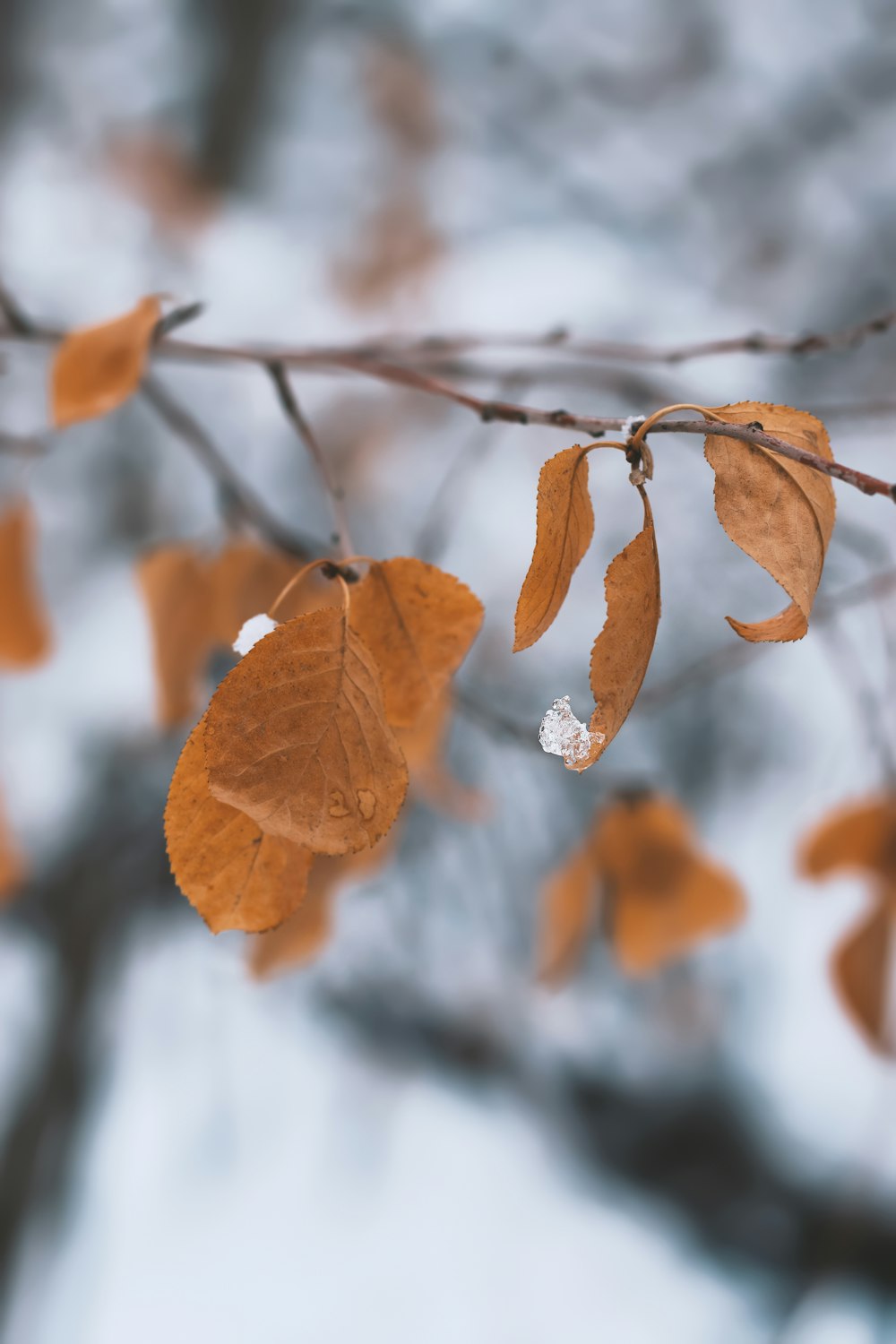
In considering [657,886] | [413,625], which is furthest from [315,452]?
[657,886]

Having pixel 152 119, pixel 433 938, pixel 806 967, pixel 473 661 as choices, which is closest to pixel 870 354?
pixel 473 661

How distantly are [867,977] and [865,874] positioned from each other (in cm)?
5

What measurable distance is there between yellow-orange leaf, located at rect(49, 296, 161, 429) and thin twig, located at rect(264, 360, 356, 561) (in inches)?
1.4

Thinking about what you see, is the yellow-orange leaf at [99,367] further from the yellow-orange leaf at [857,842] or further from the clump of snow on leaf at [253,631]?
the yellow-orange leaf at [857,842]

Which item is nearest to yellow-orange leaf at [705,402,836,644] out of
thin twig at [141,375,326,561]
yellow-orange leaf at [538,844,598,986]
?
thin twig at [141,375,326,561]

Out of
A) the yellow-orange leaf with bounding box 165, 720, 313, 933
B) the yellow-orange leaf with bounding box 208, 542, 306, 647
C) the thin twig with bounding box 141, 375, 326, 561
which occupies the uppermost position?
the thin twig with bounding box 141, 375, 326, 561

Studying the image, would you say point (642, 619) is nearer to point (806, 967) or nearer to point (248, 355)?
point (248, 355)

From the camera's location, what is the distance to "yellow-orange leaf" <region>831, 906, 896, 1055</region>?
1.44 feet

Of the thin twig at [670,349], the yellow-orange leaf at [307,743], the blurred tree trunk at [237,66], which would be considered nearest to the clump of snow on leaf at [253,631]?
the yellow-orange leaf at [307,743]

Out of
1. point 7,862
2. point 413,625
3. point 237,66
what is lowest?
point 7,862

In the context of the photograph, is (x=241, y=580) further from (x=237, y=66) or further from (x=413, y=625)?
(x=237, y=66)

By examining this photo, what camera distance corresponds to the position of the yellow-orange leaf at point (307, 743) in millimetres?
184

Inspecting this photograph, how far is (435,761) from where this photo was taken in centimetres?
50

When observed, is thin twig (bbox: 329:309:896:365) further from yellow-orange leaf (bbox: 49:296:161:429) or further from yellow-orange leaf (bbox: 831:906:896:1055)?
yellow-orange leaf (bbox: 831:906:896:1055)
